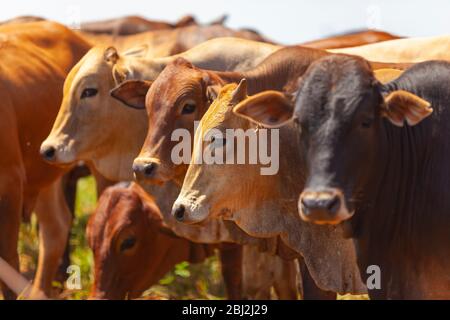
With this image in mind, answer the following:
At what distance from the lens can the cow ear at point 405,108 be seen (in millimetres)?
5551

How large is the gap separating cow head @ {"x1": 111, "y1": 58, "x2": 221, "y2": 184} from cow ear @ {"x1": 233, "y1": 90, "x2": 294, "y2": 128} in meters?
0.88

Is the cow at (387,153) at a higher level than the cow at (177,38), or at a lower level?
higher

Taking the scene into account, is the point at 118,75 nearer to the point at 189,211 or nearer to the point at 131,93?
the point at 131,93

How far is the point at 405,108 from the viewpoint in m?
5.58

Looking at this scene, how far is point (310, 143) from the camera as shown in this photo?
5.58 m

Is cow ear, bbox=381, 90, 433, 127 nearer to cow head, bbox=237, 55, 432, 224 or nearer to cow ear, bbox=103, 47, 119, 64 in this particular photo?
cow head, bbox=237, 55, 432, 224

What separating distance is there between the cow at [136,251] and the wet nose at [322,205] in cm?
263

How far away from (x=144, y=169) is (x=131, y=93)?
2.49ft

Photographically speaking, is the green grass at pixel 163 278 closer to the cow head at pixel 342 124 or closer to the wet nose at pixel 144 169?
the wet nose at pixel 144 169

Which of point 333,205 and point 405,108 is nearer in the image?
point 333,205

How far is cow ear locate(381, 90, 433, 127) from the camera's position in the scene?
5551 mm

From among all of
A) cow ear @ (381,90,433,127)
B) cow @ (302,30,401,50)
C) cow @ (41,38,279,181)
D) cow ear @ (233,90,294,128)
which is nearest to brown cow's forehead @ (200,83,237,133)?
cow ear @ (233,90,294,128)

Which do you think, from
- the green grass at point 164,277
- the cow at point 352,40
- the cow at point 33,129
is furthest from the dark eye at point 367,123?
the cow at point 352,40

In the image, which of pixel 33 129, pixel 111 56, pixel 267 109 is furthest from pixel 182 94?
pixel 33 129
